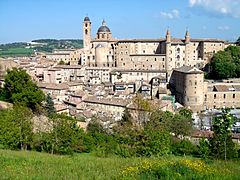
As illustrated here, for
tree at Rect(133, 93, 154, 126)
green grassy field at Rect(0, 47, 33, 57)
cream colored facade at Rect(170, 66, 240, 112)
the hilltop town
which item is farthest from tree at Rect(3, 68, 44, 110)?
green grassy field at Rect(0, 47, 33, 57)

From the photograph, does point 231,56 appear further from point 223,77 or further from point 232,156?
point 232,156

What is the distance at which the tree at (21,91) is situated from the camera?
30359mm

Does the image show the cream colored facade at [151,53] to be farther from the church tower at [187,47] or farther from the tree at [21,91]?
the tree at [21,91]

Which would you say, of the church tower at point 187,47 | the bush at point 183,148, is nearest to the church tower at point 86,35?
the church tower at point 187,47

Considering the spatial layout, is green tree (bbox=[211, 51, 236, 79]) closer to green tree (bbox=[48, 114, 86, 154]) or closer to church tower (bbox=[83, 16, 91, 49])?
church tower (bbox=[83, 16, 91, 49])

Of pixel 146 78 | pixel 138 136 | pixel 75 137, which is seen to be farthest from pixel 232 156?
pixel 146 78

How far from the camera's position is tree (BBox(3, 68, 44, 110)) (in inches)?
1195

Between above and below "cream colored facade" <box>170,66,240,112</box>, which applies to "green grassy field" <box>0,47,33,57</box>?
above

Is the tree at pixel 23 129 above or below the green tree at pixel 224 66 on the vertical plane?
below

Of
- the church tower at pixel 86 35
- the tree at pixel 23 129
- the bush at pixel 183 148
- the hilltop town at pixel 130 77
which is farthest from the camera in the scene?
the church tower at pixel 86 35

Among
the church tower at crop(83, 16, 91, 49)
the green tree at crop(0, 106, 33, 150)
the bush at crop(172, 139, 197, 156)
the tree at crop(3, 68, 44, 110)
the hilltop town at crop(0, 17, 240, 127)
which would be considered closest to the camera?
the green tree at crop(0, 106, 33, 150)

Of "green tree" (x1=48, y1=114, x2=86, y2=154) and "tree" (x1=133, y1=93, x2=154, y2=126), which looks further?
"tree" (x1=133, y1=93, x2=154, y2=126)

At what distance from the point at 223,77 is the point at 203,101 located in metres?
8.98

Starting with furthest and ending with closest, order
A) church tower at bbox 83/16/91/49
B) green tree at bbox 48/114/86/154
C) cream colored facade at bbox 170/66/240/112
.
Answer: church tower at bbox 83/16/91/49 < cream colored facade at bbox 170/66/240/112 < green tree at bbox 48/114/86/154
